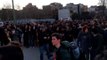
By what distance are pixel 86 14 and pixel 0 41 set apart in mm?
75540

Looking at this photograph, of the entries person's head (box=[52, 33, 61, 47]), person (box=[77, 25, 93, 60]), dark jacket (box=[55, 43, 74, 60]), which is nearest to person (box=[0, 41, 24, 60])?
dark jacket (box=[55, 43, 74, 60])

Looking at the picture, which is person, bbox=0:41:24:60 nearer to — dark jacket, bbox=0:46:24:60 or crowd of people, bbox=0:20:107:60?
dark jacket, bbox=0:46:24:60

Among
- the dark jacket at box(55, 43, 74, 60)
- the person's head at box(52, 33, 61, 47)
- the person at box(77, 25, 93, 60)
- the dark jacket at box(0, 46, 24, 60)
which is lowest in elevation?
the person at box(77, 25, 93, 60)

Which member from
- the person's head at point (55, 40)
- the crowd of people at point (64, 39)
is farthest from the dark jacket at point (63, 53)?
the person's head at point (55, 40)

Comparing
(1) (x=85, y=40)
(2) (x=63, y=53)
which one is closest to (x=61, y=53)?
(2) (x=63, y=53)

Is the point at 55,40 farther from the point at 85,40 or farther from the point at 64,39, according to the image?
the point at 64,39

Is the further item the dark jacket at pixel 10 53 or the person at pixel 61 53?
the person at pixel 61 53

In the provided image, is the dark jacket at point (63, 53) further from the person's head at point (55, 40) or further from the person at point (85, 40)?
the person at point (85, 40)

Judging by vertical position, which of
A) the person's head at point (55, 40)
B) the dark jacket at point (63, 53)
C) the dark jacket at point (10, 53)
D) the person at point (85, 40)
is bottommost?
the person at point (85, 40)

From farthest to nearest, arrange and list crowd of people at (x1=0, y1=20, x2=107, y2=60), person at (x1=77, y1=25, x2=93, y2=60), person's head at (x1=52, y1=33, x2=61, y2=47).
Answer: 1. person at (x1=77, y1=25, x2=93, y2=60)
2. person's head at (x1=52, y1=33, x2=61, y2=47)
3. crowd of people at (x1=0, y1=20, x2=107, y2=60)

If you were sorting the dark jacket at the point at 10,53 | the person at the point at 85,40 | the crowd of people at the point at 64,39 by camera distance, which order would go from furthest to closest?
the person at the point at 85,40
the crowd of people at the point at 64,39
the dark jacket at the point at 10,53

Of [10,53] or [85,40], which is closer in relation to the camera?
[10,53]

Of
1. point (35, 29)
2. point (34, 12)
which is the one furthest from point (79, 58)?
point (34, 12)

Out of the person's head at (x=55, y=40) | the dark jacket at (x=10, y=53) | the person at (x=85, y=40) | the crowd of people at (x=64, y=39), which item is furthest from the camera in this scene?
the person at (x=85, y=40)
